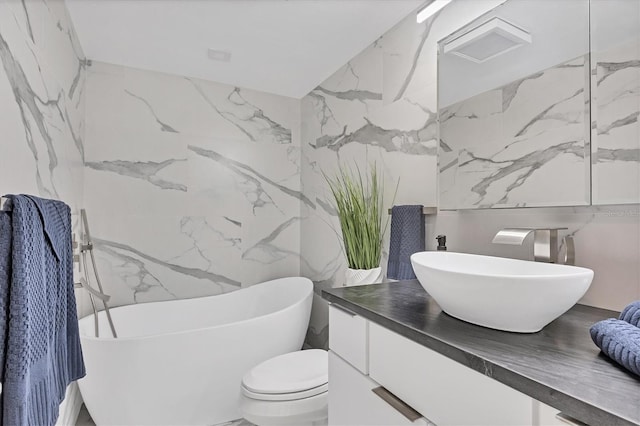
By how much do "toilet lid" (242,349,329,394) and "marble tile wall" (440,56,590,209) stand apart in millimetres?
1064

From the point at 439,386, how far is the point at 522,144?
0.95 m

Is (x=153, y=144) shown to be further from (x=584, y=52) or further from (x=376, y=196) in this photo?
(x=584, y=52)

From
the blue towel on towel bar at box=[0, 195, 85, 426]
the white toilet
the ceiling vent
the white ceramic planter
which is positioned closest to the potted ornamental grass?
the white ceramic planter

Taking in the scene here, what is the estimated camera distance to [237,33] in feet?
7.08

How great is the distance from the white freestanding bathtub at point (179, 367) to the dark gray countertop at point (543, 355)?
1.14m

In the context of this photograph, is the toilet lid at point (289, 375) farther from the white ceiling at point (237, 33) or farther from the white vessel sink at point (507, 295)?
the white ceiling at point (237, 33)

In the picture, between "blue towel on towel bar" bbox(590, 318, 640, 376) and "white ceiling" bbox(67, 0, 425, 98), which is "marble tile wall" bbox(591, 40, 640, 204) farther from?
"white ceiling" bbox(67, 0, 425, 98)

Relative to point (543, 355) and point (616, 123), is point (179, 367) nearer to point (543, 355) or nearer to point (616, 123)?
point (543, 355)

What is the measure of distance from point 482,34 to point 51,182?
6.93 feet

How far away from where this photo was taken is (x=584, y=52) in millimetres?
1105

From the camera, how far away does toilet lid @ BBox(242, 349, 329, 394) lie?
5.23 feet

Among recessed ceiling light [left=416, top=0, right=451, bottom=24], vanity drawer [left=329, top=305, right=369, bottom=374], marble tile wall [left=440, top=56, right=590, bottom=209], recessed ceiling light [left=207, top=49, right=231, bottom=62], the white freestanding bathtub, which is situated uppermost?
recessed ceiling light [left=207, top=49, right=231, bottom=62]

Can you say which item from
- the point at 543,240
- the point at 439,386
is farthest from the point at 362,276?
the point at 439,386

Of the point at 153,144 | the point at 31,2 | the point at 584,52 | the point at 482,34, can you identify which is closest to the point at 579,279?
the point at 584,52
